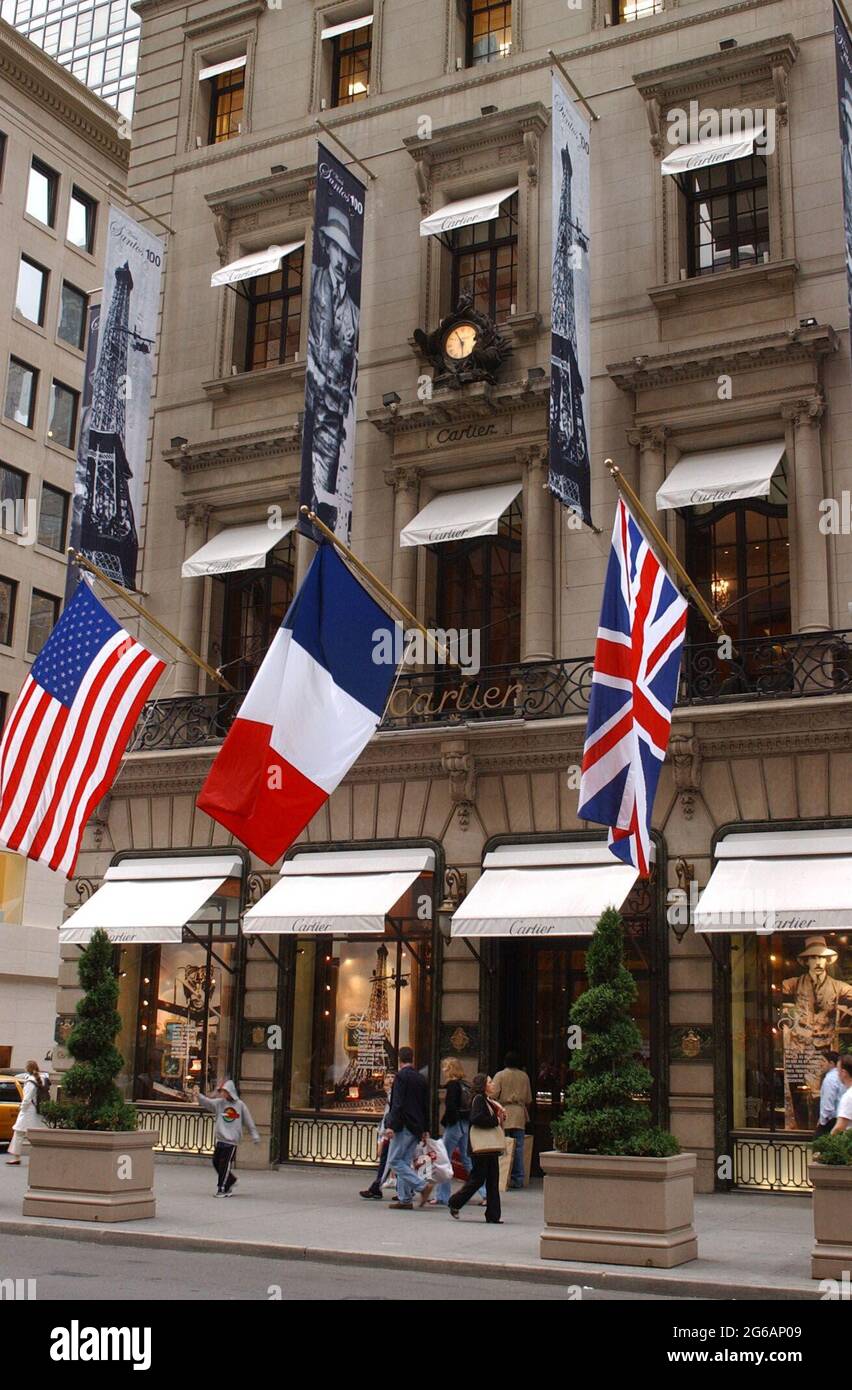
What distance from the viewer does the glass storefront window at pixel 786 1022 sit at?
1873cm

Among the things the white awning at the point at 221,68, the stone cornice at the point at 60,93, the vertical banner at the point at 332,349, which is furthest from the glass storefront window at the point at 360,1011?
the stone cornice at the point at 60,93

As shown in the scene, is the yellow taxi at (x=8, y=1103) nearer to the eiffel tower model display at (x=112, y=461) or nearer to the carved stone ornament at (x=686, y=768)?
the eiffel tower model display at (x=112, y=461)

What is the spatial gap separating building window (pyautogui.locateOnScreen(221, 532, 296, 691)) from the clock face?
4251 mm

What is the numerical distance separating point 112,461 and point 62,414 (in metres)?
24.0

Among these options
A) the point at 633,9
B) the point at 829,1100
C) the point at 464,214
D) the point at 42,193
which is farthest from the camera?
the point at 42,193

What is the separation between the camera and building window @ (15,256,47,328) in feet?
150

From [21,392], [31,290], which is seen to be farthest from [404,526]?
[31,290]

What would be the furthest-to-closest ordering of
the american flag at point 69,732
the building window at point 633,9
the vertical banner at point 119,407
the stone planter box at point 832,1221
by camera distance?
the vertical banner at point 119,407 → the building window at point 633,9 → the american flag at point 69,732 → the stone planter box at point 832,1221

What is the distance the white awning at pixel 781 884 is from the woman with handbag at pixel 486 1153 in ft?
12.7

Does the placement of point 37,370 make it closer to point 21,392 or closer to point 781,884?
point 21,392

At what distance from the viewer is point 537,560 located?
22312 mm

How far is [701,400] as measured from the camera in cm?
2147

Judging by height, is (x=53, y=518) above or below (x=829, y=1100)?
above

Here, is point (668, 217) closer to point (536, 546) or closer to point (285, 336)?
point (536, 546)
